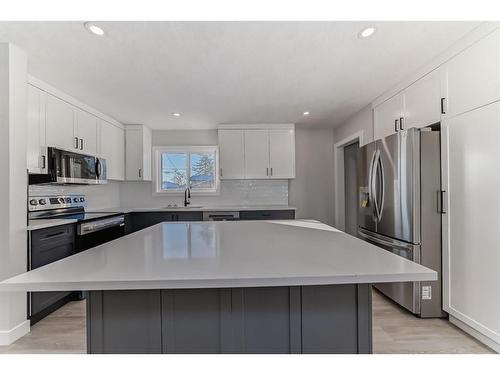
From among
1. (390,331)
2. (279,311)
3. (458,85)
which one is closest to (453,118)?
(458,85)

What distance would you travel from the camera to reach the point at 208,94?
295 cm

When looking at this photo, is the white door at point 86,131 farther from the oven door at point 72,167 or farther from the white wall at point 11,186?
the white wall at point 11,186

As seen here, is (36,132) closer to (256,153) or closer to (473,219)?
(256,153)

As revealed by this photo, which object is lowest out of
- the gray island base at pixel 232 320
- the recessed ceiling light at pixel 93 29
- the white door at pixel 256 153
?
the gray island base at pixel 232 320

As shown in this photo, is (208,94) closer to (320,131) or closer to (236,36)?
(236,36)

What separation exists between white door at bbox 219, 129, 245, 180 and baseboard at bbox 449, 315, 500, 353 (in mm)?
3089

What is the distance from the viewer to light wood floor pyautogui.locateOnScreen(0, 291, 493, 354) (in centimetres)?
186

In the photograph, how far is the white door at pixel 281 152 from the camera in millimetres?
4320

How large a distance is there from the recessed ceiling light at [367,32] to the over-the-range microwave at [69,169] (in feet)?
9.76

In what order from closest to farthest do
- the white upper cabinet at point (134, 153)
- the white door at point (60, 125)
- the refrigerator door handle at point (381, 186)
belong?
the refrigerator door handle at point (381, 186)
the white door at point (60, 125)
the white upper cabinet at point (134, 153)

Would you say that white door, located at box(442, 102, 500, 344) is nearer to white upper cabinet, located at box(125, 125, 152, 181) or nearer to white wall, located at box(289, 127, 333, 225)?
white wall, located at box(289, 127, 333, 225)

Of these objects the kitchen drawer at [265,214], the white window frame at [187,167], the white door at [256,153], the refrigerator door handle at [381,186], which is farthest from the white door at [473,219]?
the white window frame at [187,167]

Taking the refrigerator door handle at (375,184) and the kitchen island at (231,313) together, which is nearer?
the kitchen island at (231,313)
